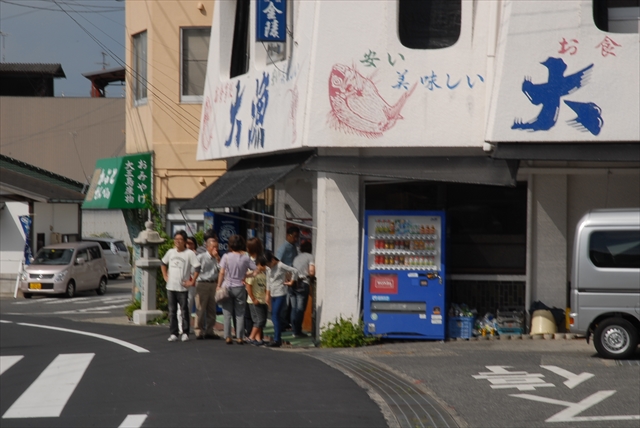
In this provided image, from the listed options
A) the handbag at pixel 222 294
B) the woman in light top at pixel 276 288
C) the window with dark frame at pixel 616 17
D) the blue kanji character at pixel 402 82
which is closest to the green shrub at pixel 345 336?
the woman in light top at pixel 276 288

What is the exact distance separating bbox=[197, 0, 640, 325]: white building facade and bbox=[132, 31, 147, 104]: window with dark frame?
26.2 feet

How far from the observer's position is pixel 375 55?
13414mm

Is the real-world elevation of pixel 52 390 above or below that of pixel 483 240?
below

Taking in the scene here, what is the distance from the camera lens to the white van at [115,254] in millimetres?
37875

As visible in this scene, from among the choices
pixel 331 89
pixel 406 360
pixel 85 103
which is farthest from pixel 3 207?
pixel 406 360

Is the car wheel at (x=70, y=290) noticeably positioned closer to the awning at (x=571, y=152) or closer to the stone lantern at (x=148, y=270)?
the stone lantern at (x=148, y=270)

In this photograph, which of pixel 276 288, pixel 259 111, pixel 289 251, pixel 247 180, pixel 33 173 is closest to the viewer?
pixel 276 288

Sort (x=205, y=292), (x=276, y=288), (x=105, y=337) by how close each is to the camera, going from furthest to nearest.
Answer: (x=105, y=337) → (x=205, y=292) → (x=276, y=288)

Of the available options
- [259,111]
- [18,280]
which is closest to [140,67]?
[259,111]

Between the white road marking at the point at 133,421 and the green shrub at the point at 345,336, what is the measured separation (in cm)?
560

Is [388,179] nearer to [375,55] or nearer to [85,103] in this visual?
[375,55]

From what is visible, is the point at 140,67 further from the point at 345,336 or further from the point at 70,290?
the point at 345,336

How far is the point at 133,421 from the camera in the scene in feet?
27.3

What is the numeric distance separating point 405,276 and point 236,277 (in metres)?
2.77
